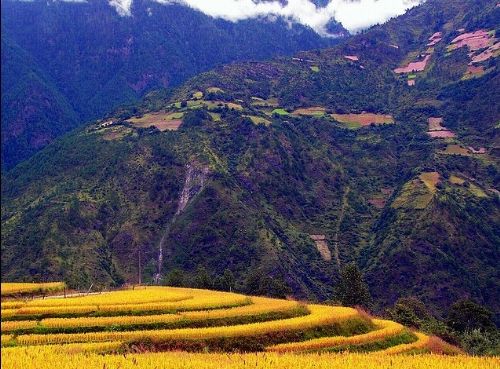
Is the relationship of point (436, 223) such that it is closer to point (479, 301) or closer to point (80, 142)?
point (479, 301)

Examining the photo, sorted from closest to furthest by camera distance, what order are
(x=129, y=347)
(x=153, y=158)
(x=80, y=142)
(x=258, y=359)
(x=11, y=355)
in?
(x=11, y=355) < (x=258, y=359) < (x=129, y=347) < (x=153, y=158) < (x=80, y=142)

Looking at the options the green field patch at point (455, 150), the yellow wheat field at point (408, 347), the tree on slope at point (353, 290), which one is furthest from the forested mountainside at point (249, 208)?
the yellow wheat field at point (408, 347)

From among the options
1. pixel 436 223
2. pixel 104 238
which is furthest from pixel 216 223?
pixel 436 223

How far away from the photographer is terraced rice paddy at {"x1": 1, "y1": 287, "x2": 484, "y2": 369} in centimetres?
2684

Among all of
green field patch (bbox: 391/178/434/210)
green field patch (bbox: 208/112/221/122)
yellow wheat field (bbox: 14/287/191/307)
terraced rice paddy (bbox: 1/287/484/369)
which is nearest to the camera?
terraced rice paddy (bbox: 1/287/484/369)

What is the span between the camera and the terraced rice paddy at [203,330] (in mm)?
26844

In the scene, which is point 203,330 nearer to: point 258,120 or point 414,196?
point 414,196

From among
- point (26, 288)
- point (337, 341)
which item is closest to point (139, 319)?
point (337, 341)

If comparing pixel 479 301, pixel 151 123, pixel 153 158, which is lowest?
pixel 479 301

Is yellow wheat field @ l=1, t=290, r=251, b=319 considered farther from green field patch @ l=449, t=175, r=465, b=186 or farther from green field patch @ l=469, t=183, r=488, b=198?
green field patch @ l=449, t=175, r=465, b=186

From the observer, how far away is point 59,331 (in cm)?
3256

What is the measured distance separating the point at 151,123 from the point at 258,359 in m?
164

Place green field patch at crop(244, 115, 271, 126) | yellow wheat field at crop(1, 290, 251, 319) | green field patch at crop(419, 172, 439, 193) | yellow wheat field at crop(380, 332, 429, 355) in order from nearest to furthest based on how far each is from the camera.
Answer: yellow wheat field at crop(380, 332, 429, 355) → yellow wheat field at crop(1, 290, 251, 319) → green field patch at crop(419, 172, 439, 193) → green field patch at crop(244, 115, 271, 126)

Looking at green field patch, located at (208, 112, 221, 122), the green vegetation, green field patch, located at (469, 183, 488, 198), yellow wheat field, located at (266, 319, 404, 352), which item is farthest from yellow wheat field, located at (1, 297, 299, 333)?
green field patch, located at (208, 112, 221, 122)
